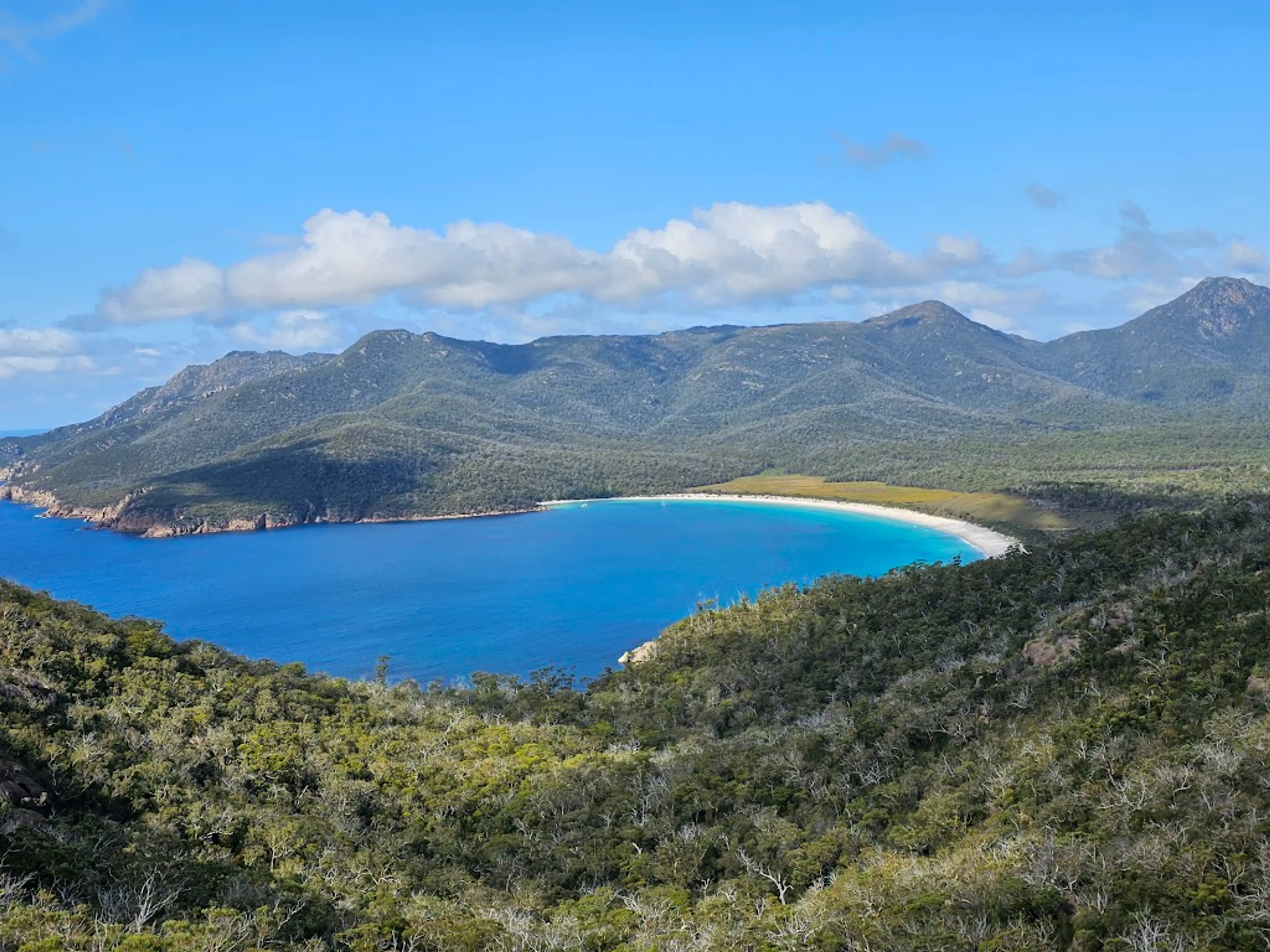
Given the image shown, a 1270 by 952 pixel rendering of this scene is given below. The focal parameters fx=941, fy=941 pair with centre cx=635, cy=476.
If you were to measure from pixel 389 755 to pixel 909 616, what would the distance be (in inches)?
1311

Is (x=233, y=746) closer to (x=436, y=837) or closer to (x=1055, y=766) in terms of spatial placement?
(x=436, y=837)

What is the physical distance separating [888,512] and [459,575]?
75743 millimetres

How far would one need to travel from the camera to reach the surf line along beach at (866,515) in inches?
3086

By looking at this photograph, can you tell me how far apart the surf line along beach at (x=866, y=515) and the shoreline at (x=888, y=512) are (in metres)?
0.09

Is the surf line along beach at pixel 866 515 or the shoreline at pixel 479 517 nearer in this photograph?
Answer: the surf line along beach at pixel 866 515

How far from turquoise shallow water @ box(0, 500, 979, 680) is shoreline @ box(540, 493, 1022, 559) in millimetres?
2618

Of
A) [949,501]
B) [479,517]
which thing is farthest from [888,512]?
[479,517]

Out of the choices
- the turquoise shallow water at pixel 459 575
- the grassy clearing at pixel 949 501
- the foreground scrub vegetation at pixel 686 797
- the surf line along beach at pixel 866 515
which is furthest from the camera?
the grassy clearing at pixel 949 501

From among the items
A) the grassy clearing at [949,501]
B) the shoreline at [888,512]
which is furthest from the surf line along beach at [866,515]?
the grassy clearing at [949,501]

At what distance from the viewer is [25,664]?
35.3 meters

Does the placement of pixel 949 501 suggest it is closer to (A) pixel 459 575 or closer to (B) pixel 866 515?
(B) pixel 866 515

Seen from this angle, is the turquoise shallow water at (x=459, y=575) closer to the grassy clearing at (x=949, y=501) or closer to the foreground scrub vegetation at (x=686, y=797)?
the grassy clearing at (x=949, y=501)

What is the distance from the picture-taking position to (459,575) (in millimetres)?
118750

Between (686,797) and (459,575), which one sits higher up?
(459,575)
